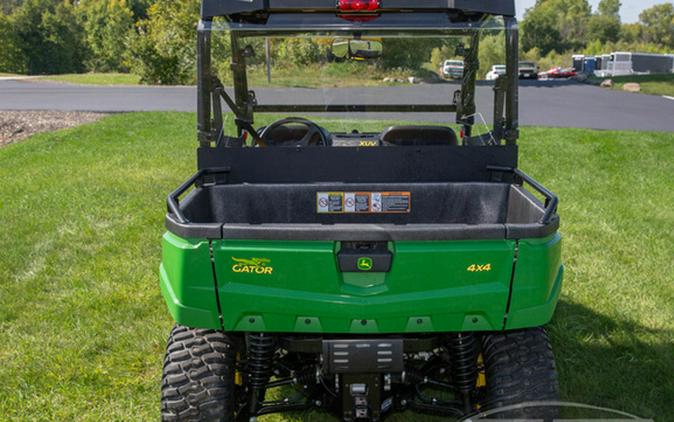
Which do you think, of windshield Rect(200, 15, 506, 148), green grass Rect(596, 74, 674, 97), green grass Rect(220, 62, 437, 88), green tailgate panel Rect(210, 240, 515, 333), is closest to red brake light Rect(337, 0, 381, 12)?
windshield Rect(200, 15, 506, 148)

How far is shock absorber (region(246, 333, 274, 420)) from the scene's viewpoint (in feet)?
10.1

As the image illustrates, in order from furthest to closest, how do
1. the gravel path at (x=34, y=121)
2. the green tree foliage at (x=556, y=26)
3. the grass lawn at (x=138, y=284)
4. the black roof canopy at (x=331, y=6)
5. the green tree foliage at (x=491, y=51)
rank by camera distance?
the green tree foliage at (x=556, y=26) < the gravel path at (x=34, y=121) < the grass lawn at (x=138, y=284) < the green tree foliage at (x=491, y=51) < the black roof canopy at (x=331, y=6)

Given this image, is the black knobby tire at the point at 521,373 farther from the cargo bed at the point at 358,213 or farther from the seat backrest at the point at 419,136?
the seat backrest at the point at 419,136

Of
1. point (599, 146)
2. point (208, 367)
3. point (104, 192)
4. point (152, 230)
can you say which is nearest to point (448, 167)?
point (208, 367)

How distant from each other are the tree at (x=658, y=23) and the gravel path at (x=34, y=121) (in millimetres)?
97106

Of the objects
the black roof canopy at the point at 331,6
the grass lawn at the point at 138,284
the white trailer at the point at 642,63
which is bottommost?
the grass lawn at the point at 138,284

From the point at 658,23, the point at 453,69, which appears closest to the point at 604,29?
the point at 658,23

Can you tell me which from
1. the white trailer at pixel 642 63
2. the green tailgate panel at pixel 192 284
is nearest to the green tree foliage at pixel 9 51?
the white trailer at pixel 642 63

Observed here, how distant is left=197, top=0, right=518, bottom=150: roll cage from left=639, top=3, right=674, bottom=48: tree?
346 ft

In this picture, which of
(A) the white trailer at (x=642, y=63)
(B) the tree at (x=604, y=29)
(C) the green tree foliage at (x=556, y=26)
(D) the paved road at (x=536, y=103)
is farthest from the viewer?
(B) the tree at (x=604, y=29)

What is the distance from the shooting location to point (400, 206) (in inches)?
155

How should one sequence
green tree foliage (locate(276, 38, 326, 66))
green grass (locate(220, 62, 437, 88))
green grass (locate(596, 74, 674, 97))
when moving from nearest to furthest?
green tree foliage (locate(276, 38, 326, 66))
green grass (locate(220, 62, 437, 88))
green grass (locate(596, 74, 674, 97))

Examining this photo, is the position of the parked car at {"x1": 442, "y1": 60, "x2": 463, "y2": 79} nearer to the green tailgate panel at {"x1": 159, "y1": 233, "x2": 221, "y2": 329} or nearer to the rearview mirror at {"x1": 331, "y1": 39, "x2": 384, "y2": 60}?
the rearview mirror at {"x1": 331, "y1": 39, "x2": 384, "y2": 60}

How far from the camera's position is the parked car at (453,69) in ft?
15.0
